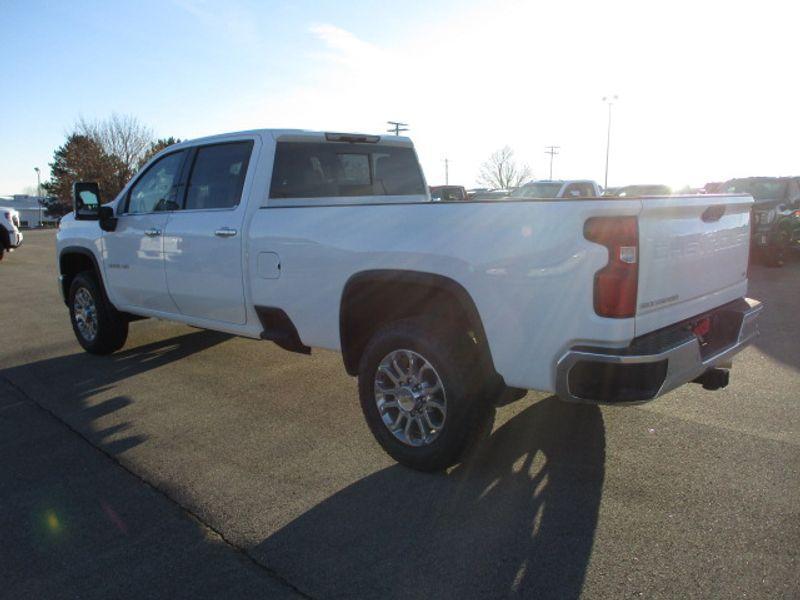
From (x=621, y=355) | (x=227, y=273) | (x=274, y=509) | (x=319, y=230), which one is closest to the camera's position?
(x=621, y=355)

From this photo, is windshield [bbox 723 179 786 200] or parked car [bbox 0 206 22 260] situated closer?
windshield [bbox 723 179 786 200]

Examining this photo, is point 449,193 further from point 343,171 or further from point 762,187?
point 762,187

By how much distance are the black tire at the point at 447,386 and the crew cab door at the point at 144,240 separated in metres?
2.66

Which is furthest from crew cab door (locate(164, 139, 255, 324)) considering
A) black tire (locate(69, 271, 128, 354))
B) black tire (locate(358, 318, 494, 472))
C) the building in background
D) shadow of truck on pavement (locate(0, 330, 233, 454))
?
the building in background

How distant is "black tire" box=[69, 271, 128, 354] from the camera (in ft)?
21.0

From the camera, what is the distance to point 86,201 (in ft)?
20.0

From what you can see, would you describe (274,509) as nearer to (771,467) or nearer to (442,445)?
(442,445)

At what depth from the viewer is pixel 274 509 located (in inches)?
130

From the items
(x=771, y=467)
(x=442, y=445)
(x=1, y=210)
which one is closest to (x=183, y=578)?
(x=442, y=445)

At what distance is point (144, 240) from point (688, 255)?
4391 millimetres

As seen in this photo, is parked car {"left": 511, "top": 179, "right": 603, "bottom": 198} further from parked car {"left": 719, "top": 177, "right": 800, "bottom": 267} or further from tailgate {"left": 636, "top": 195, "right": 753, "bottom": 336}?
tailgate {"left": 636, "top": 195, "right": 753, "bottom": 336}

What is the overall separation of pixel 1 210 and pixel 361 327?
652 inches

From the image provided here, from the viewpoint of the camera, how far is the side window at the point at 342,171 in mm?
4879

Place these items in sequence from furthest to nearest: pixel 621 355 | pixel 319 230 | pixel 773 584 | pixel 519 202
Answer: pixel 319 230 < pixel 519 202 < pixel 621 355 < pixel 773 584
